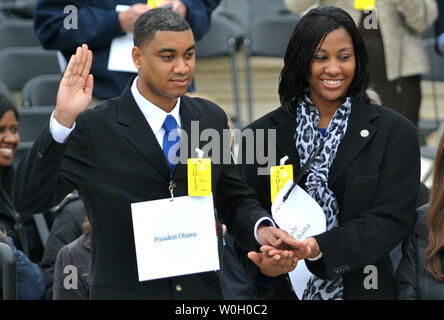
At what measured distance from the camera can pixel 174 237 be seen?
10.3 ft

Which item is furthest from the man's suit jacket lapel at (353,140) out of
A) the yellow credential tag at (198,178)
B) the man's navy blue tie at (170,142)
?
the man's navy blue tie at (170,142)

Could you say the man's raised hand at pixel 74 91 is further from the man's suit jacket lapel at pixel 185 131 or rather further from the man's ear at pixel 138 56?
the man's suit jacket lapel at pixel 185 131

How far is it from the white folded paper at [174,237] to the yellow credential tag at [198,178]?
31 mm

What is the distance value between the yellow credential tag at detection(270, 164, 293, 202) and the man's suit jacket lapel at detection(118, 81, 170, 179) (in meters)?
0.44

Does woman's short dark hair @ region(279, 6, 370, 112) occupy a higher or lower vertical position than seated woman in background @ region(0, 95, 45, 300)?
higher

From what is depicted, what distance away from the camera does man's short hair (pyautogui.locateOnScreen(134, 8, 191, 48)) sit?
3195 mm

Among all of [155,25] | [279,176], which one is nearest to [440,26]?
[279,176]

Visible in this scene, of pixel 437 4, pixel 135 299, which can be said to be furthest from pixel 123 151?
pixel 437 4

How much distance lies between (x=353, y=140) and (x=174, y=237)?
776mm

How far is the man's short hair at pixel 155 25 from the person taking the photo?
3195 mm

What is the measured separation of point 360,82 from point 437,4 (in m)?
2.30

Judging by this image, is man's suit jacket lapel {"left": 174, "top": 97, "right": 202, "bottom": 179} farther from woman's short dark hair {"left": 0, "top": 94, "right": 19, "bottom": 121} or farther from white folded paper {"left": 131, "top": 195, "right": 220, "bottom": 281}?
woman's short dark hair {"left": 0, "top": 94, "right": 19, "bottom": 121}

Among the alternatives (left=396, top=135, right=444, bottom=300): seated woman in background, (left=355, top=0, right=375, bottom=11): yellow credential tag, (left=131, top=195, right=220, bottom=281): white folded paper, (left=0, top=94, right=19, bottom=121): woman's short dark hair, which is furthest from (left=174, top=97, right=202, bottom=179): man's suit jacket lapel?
(left=0, top=94, right=19, bottom=121): woman's short dark hair

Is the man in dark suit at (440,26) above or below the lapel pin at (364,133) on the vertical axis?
above
